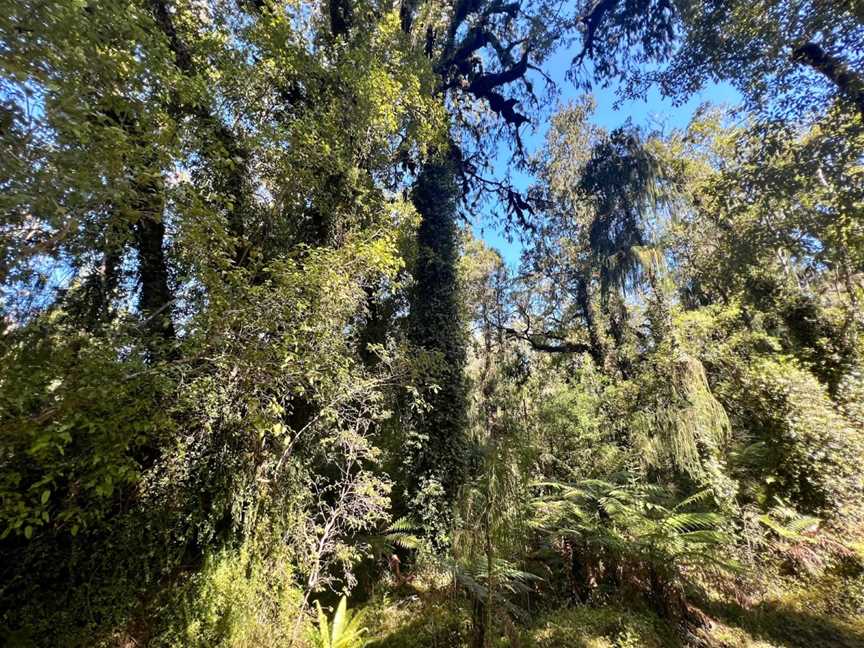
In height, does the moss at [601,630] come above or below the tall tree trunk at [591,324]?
below

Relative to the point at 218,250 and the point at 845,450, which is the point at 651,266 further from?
the point at 218,250

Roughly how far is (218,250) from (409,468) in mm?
4256

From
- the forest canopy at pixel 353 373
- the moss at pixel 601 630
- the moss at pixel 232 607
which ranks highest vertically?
the forest canopy at pixel 353 373

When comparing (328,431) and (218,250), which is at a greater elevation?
(218,250)

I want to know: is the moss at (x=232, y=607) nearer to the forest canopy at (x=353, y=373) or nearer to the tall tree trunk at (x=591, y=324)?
the forest canopy at (x=353, y=373)

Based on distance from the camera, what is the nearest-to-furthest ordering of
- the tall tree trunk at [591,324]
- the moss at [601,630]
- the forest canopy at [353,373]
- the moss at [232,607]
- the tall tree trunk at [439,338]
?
the forest canopy at [353,373] → the moss at [232,607] → the moss at [601,630] → the tall tree trunk at [439,338] → the tall tree trunk at [591,324]

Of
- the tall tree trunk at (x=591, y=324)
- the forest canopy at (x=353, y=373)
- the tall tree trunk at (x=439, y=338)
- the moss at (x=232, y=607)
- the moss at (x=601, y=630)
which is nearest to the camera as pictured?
the forest canopy at (x=353, y=373)

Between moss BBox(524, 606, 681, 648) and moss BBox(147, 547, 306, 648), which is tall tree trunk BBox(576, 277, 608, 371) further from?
moss BBox(147, 547, 306, 648)

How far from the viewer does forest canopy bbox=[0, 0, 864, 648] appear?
2.31 m

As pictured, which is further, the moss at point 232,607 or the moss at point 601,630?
the moss at point 601,630

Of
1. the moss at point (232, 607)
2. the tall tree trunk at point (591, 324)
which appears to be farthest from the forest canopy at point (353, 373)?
the tall tree trunk at point (591, 324)

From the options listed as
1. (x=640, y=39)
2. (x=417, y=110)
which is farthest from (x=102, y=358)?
(x=640, y=39)

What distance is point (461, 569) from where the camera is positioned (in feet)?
9.93

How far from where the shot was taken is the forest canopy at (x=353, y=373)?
2.31m
